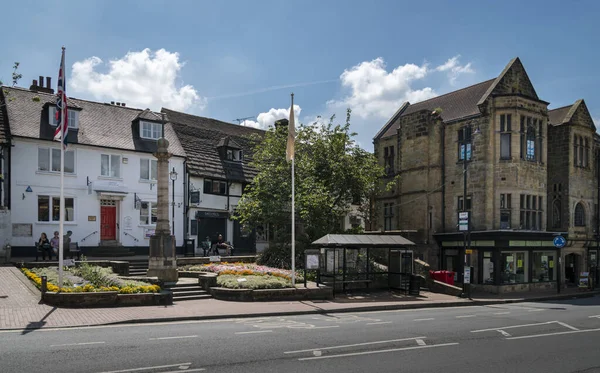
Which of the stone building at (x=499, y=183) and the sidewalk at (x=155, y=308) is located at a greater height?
the stone building at (x=499, y=183)

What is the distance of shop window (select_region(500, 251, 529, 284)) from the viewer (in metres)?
29.2

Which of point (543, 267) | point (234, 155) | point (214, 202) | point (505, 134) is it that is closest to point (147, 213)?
point (214, 202)

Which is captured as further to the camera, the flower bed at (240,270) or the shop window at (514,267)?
the shop window at (514,267)

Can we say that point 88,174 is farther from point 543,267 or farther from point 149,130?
point 543,267

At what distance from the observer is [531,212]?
30391 millimetres

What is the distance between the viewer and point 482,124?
3014 centimetres

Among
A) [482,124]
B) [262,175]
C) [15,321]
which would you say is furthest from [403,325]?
[482,124]

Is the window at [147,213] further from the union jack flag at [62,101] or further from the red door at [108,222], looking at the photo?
the union jack flag at [62,101]

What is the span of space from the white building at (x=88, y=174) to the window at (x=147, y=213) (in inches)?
→ 2.5

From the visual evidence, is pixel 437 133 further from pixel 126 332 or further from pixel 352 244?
pixel 126 332

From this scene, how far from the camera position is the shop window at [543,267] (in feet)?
102

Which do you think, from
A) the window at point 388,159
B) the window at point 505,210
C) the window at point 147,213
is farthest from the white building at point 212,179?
the window at point 505,210

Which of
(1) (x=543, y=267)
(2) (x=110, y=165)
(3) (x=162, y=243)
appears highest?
(2) (x=110, y=165)

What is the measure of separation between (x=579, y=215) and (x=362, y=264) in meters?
18.6
